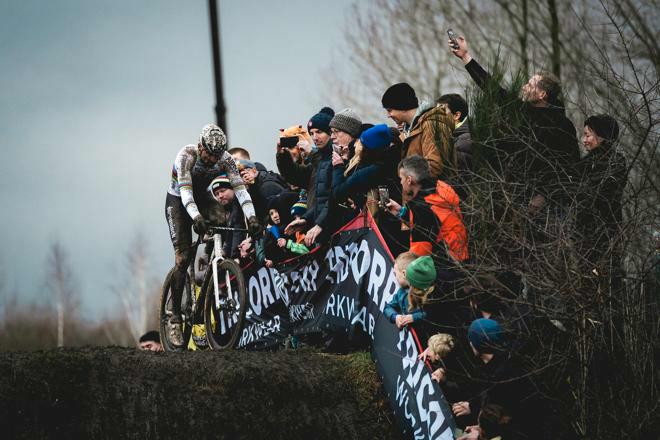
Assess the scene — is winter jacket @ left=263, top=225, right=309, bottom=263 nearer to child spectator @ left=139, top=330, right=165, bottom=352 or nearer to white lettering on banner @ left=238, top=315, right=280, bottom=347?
white lettering on banner @ left=238, top=315, right=280, bottom=347

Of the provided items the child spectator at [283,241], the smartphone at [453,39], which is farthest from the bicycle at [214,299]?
the smartphone at [453,39]

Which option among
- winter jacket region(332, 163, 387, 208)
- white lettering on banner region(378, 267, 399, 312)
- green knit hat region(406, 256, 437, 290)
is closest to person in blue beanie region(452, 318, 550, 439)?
green knit hat region(406, 256, 437, 290)

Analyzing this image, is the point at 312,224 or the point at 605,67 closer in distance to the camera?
the point at 605,67

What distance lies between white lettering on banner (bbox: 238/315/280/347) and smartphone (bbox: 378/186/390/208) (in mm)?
2202

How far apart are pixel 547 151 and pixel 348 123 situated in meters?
2.60

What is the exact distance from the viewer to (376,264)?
27.8 ft

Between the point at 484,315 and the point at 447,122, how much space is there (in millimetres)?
1954

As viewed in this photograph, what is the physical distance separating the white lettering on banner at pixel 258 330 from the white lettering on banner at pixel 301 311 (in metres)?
0.35

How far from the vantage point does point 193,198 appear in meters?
11.1

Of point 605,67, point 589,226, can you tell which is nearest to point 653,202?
point 589,226

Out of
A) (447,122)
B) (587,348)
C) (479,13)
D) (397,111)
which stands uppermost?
(479,13)

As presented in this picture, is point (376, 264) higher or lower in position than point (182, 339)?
lower

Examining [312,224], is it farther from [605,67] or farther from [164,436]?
[605,67]

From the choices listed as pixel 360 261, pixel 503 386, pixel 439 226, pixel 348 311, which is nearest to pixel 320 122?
pixel 360 261
